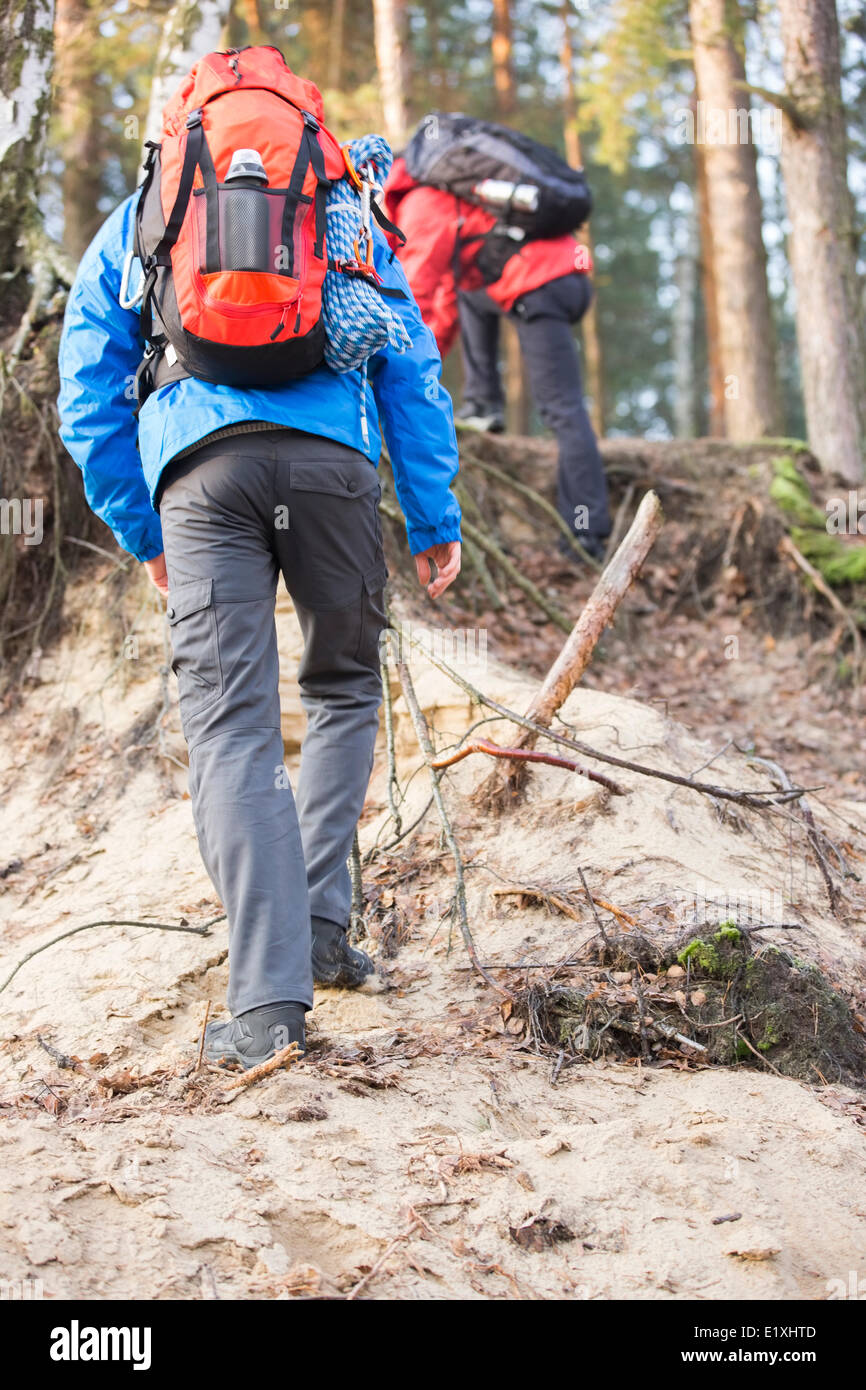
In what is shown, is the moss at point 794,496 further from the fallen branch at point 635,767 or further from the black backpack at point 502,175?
the fallen branch at point 635,767

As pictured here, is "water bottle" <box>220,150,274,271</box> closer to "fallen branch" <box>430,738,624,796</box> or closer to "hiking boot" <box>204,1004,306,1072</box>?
"hiking boot" <box>204,1004,306,1072</box>

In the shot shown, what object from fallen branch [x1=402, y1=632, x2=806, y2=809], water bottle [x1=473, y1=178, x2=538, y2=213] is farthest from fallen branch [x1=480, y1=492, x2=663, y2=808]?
water bottle [x1=473, y1=178, x2=538, y2=213]

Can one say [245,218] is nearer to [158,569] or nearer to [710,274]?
[158,569]

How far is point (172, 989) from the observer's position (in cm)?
325

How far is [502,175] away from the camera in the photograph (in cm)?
609

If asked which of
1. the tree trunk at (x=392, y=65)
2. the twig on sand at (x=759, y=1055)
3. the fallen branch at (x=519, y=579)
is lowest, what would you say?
the twig on sand at (x=759, y=1055)

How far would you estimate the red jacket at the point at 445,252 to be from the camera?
20.5 ft

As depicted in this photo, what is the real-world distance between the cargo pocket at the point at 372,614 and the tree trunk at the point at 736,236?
7541 millimetres

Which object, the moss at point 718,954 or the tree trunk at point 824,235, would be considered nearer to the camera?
the moss at point 718,954

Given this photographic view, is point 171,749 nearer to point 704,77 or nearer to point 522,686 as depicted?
point 522,686

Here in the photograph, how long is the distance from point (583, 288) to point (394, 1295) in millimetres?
5815

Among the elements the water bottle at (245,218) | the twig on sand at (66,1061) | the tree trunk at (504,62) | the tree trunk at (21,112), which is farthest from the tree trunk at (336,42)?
the twig on sand at (66,1061)

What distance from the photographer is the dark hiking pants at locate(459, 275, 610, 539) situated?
6469 millimetres

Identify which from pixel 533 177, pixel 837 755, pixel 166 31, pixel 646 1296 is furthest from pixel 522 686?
pixel 166 31
